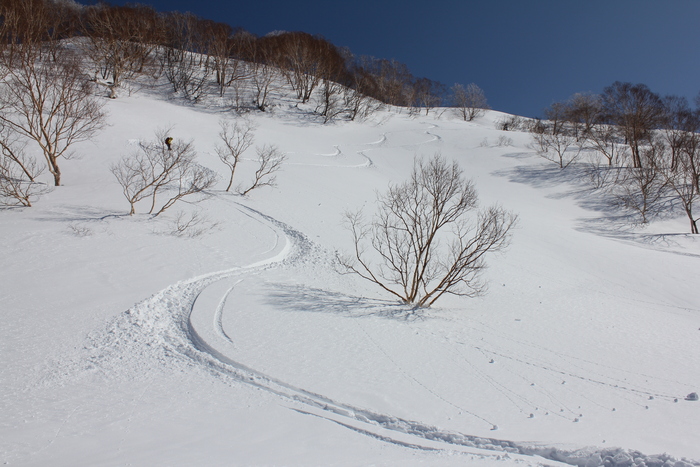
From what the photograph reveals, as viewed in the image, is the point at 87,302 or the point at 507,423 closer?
the point at 507,423

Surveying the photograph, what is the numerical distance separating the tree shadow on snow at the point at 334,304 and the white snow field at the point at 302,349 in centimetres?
9

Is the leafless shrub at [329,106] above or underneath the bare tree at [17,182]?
above

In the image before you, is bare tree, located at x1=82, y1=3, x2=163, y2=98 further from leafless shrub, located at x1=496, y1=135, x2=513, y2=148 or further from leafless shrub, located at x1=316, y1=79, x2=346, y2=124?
leafless shrub, located at x1=496, y1=135, x2=513, y2=148

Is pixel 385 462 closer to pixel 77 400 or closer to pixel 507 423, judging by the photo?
pixel 507 423

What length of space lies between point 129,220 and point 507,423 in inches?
609

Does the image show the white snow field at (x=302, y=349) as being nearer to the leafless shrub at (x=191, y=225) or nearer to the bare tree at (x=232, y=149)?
the leafless shrub at (x=191, y=225)

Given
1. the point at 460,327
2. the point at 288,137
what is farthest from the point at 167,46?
the point at 460,327

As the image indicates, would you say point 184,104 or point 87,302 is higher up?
point 184,104

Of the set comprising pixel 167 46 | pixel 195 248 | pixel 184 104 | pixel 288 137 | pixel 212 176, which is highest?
pixel 167 46

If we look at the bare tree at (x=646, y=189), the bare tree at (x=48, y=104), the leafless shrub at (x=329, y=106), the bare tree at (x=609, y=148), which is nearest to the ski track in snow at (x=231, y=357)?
the bare tree at (x=48, y=104)

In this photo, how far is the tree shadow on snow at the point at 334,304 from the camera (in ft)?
37.7

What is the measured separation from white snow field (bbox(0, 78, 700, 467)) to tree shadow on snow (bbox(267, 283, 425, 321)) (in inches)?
3.5

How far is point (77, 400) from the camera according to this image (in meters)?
6.65

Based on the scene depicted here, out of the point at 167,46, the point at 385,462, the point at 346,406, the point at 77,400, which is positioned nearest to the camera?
the point at 385,462
